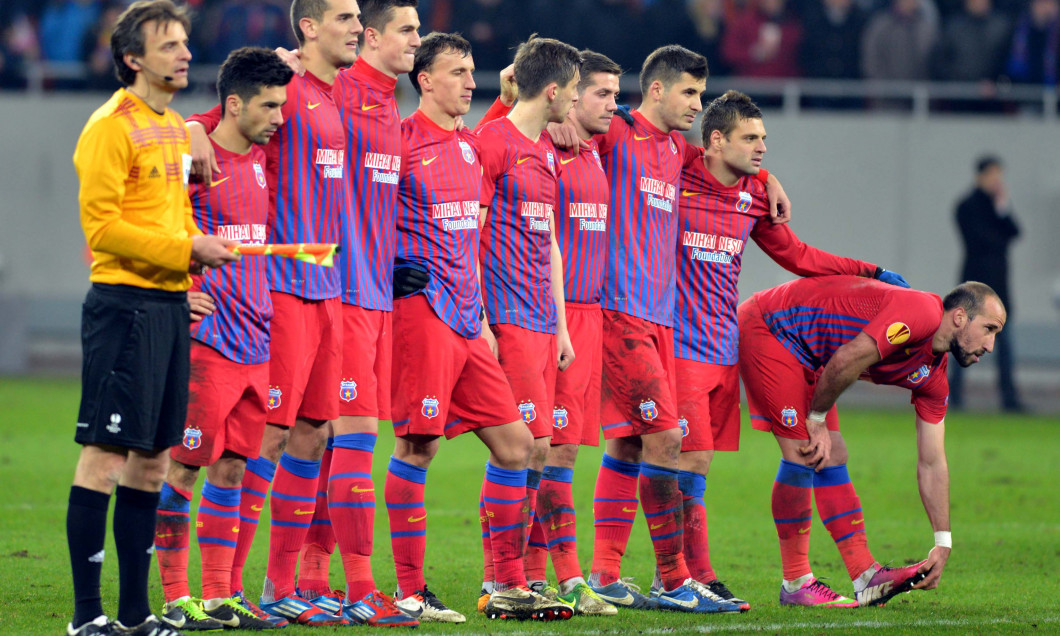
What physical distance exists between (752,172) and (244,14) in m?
13.3

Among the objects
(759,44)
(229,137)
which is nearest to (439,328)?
(229,137)

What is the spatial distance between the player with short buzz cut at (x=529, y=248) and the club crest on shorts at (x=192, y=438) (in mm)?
1371

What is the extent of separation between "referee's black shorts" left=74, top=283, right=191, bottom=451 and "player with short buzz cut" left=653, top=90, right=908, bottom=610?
8.64ft

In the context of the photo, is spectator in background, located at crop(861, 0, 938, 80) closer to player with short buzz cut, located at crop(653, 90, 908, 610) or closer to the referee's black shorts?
player with short buzz cut, located at crop(653, 90, 908, 610)

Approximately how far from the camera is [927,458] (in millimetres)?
6613

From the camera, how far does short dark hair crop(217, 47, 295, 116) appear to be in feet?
18.1

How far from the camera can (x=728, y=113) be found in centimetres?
678

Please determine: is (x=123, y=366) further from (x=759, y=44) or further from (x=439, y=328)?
(x=759, y=44)

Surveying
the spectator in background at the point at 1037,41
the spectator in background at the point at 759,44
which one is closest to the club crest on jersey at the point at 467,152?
the spectator in background at the point at 759,44

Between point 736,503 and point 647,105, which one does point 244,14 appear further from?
point 647,105

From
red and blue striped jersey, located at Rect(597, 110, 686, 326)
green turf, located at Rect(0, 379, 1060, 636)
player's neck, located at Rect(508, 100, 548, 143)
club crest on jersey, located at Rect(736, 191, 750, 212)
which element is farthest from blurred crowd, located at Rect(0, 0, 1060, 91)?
player's neck, located at Rect(508, 100, 548, 143)

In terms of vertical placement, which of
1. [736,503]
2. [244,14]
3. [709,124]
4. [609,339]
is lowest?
[736,503]

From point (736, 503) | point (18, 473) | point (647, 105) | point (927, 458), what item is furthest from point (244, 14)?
point (927, 458)

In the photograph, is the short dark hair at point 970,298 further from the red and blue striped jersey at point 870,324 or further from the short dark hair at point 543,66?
the short dark hair at point 543,66
